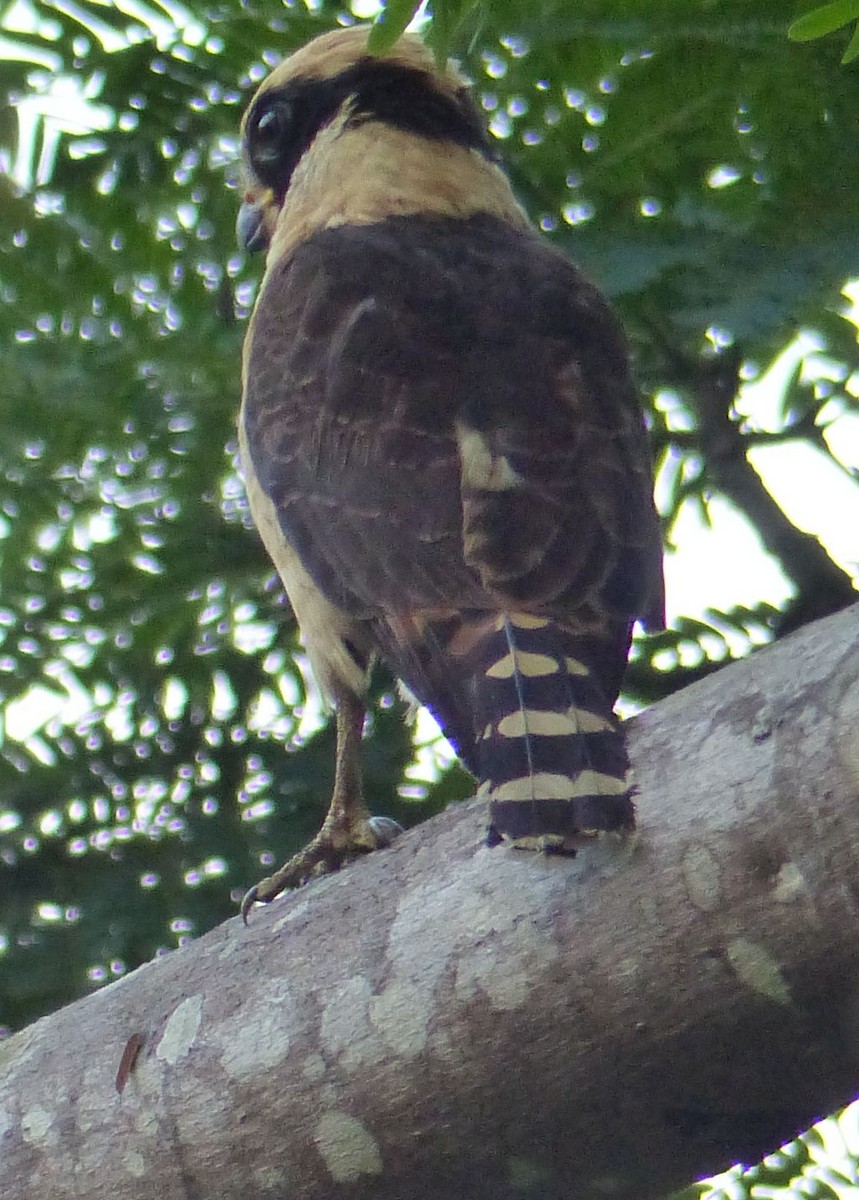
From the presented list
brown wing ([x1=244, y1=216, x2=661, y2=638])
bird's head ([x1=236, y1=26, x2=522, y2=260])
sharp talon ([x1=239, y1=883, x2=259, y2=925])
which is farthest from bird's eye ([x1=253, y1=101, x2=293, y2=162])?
sharp talon ([x1=239, y1=883, x2=259, y2=925])

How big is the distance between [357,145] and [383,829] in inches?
56.2

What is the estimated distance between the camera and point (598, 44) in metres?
2.66

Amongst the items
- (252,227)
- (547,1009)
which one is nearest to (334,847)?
(547,1009)

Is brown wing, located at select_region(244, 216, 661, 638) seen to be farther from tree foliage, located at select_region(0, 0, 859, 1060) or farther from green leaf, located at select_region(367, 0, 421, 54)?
green leaf, located at select_region(367, 0, 421, 54)

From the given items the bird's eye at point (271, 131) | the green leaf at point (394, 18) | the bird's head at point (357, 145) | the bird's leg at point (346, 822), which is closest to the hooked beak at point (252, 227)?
the bird's head at point (357, 145)

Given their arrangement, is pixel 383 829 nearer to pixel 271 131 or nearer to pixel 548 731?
pixel 548 731

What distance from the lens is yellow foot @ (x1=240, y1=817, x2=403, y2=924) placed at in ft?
8.70

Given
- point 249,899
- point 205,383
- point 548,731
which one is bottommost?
point 548,731

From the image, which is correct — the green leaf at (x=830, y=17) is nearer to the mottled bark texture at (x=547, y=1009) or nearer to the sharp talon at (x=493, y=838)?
the mottled bark texture at (x=547, y=1009)

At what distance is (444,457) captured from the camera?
8.16 feet

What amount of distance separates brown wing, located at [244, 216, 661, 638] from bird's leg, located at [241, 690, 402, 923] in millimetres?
245

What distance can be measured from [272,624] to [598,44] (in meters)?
1.05

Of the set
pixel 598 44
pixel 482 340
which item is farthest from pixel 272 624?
pixel 598 44

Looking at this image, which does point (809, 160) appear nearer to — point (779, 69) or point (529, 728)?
point (779, 69)
